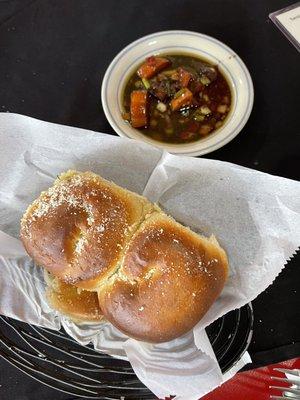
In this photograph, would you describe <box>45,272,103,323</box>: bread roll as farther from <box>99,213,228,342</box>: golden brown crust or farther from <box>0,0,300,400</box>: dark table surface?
<box>0,0,300,400</box>: dark table surface

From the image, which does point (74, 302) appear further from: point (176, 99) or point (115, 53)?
point (115, 53)

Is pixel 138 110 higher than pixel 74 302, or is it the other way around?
pixel 138 110

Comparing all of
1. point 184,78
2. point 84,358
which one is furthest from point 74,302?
point 184,78

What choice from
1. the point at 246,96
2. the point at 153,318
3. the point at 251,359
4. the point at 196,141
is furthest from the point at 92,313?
the point at 246,96

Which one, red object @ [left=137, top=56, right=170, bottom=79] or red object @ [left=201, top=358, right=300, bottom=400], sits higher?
red object @ [left=137, top=56, right=170, bottom=79]

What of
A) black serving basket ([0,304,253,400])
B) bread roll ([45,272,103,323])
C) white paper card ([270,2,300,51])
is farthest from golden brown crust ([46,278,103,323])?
white paper card ([270,2,300,51])

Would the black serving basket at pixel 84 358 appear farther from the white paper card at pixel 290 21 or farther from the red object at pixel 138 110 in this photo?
the white paper card at pixel 290 21

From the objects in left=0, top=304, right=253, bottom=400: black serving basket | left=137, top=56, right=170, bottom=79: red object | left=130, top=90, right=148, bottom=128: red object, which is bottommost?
left=0, top=304, right=253, bottom=400: black serving basket

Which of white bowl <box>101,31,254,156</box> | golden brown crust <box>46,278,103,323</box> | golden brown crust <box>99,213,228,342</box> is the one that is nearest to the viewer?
golden brown crust <box>99,213,228,342</box>
